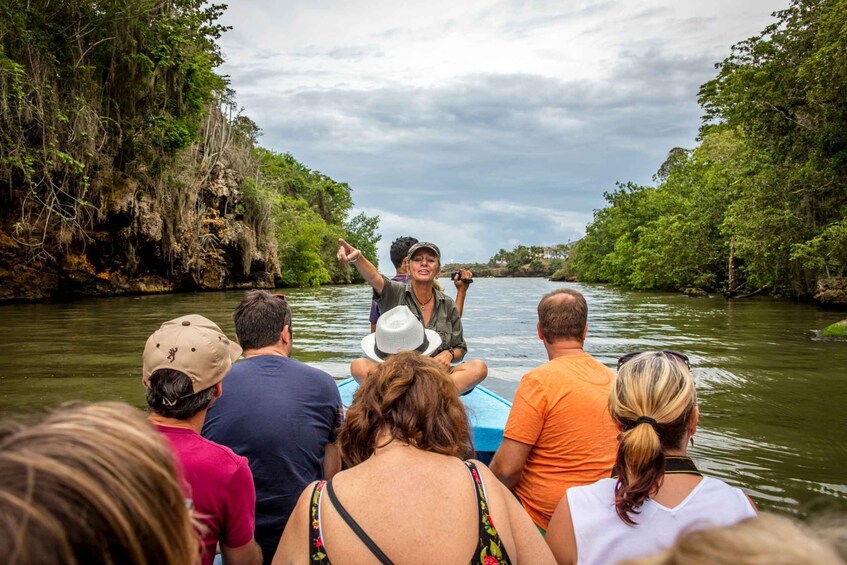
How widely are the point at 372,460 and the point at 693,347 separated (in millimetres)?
10248

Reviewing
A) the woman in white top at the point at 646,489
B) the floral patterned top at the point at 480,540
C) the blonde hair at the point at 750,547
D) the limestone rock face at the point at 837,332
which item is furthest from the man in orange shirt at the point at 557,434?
the limestone rock face at the point at 837,332

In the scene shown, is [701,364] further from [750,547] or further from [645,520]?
[750,547]

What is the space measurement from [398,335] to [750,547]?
338cm

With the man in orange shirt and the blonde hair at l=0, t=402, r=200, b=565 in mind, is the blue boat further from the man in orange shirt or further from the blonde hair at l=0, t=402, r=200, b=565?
the blonde hair at l=0, t=402, r=200, b=565

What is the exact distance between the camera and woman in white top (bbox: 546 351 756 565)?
5.84 feet

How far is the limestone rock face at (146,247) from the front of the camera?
19.7 metres

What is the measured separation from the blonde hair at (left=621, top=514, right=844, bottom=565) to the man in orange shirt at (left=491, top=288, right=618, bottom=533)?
6.74ft

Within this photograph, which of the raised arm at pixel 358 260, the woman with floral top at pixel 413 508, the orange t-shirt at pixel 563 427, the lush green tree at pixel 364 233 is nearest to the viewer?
the woman with floral top at pixel 413 508

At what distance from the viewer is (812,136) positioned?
51.4 feet

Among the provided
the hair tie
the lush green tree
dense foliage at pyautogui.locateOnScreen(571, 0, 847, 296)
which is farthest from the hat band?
the lush green tree

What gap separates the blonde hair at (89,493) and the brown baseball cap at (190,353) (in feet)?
4.36

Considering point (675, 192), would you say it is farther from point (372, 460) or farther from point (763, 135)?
point (372, 460)

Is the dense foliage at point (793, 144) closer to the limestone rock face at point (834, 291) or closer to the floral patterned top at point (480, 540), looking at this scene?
the limestone rock face at point (834, 291)

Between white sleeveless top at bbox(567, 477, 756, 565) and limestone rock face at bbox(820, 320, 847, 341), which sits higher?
white sleeveless top at bbox(567, 477, 756, 565)
